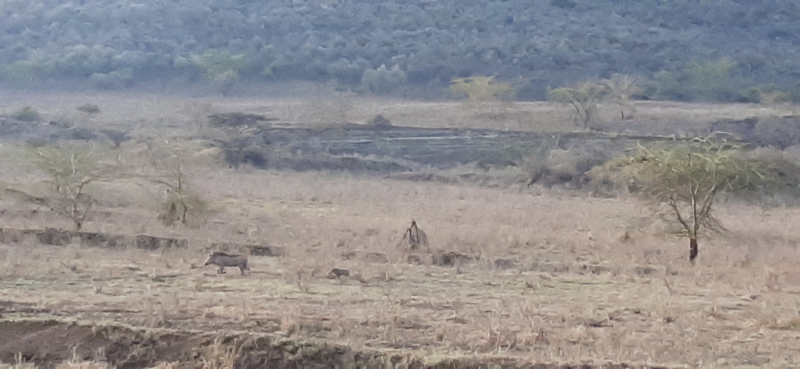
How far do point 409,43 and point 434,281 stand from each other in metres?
55.5

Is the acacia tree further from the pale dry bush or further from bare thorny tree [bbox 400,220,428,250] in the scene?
the pale dry bush

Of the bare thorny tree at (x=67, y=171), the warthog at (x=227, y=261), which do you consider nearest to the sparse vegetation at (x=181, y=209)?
the bare thorny tree at (x=67, y=171)

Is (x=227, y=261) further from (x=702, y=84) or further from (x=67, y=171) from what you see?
(x=702, y=84)

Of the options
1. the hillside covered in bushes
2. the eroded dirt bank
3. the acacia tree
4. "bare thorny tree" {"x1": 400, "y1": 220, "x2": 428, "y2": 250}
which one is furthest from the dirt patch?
the hillside covered in bushes

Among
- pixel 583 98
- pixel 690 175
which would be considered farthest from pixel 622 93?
pixel 690 175

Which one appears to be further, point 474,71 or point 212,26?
point 212,26

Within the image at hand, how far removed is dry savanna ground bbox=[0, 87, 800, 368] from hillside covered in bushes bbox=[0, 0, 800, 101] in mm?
34995

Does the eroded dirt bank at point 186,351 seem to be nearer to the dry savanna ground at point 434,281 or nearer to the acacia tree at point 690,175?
the dry savanna ground at point 434,281

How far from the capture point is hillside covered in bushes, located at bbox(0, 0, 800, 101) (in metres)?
60.8

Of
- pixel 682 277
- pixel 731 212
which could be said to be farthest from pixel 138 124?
pixel 682 277

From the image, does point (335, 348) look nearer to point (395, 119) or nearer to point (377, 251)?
point (377, 251)

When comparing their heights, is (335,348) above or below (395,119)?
below

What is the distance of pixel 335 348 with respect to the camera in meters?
7.79

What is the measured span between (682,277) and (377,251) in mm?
5653
